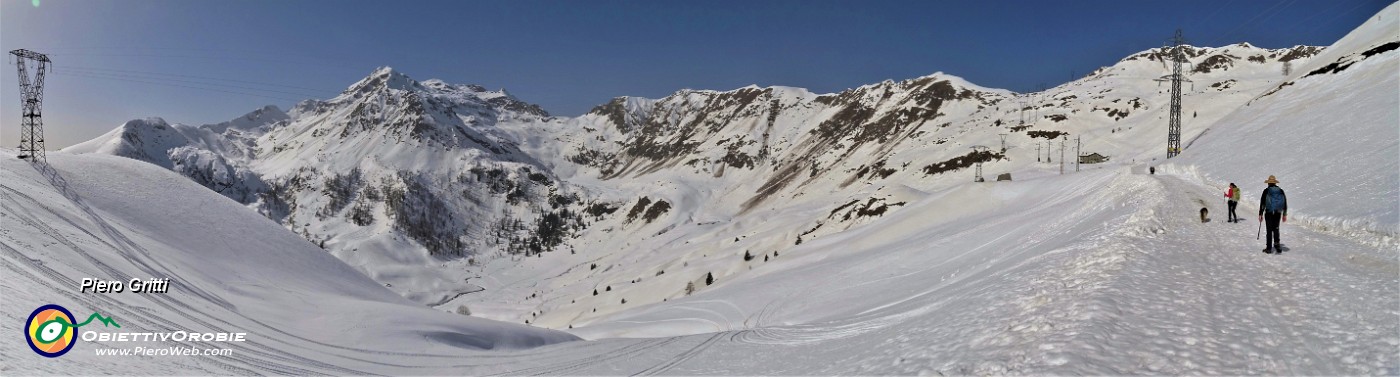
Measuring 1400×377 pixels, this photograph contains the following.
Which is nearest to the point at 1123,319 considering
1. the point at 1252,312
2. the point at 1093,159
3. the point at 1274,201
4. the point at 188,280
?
the point at 1252,312

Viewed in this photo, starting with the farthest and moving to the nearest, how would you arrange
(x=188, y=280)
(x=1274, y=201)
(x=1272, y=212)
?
(x=188, y=280) < (x=1274, y=201) < (x=1272, y=212)

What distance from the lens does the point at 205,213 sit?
99.3 feet

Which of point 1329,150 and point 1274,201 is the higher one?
point 1329,150

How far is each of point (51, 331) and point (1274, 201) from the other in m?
27.4

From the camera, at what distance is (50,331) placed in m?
10.5

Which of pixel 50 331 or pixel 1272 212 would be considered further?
pixel 1272 212

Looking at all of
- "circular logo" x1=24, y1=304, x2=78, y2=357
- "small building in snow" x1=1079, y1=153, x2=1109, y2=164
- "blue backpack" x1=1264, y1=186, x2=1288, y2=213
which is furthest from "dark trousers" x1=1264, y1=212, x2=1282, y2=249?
"small building in snow" x1=1079, y1=153, x2=1109, y2=164

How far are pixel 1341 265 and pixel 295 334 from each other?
27.6 meters

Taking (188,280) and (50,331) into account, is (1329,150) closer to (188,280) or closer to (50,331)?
(50,331)

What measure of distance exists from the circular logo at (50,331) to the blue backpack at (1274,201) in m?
26.6

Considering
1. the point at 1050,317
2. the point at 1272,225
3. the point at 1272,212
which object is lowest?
the point at 1050,317

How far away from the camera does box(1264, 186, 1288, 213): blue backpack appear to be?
49.7ft

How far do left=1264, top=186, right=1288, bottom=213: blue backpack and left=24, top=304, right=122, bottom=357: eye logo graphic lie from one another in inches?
1049

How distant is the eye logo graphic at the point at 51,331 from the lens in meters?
9.94
